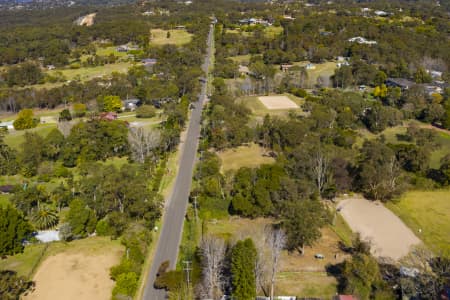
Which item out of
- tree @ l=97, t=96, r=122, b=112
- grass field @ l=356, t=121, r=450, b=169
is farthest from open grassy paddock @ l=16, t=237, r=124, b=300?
tree @ l=97, t=96, r=122, b=112

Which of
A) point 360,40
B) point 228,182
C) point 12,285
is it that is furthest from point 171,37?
point 12,285

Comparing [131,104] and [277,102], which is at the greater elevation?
[131,104]

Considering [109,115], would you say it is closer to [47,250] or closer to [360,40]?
[47,250]

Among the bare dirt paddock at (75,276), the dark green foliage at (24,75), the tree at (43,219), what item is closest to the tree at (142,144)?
the tree at (43,219)

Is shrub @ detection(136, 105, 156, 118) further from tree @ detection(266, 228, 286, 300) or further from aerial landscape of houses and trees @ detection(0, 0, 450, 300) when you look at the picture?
tree @ detection(266, 228, 286, 300)

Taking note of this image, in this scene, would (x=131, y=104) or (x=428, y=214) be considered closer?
(x=428, y=214)
